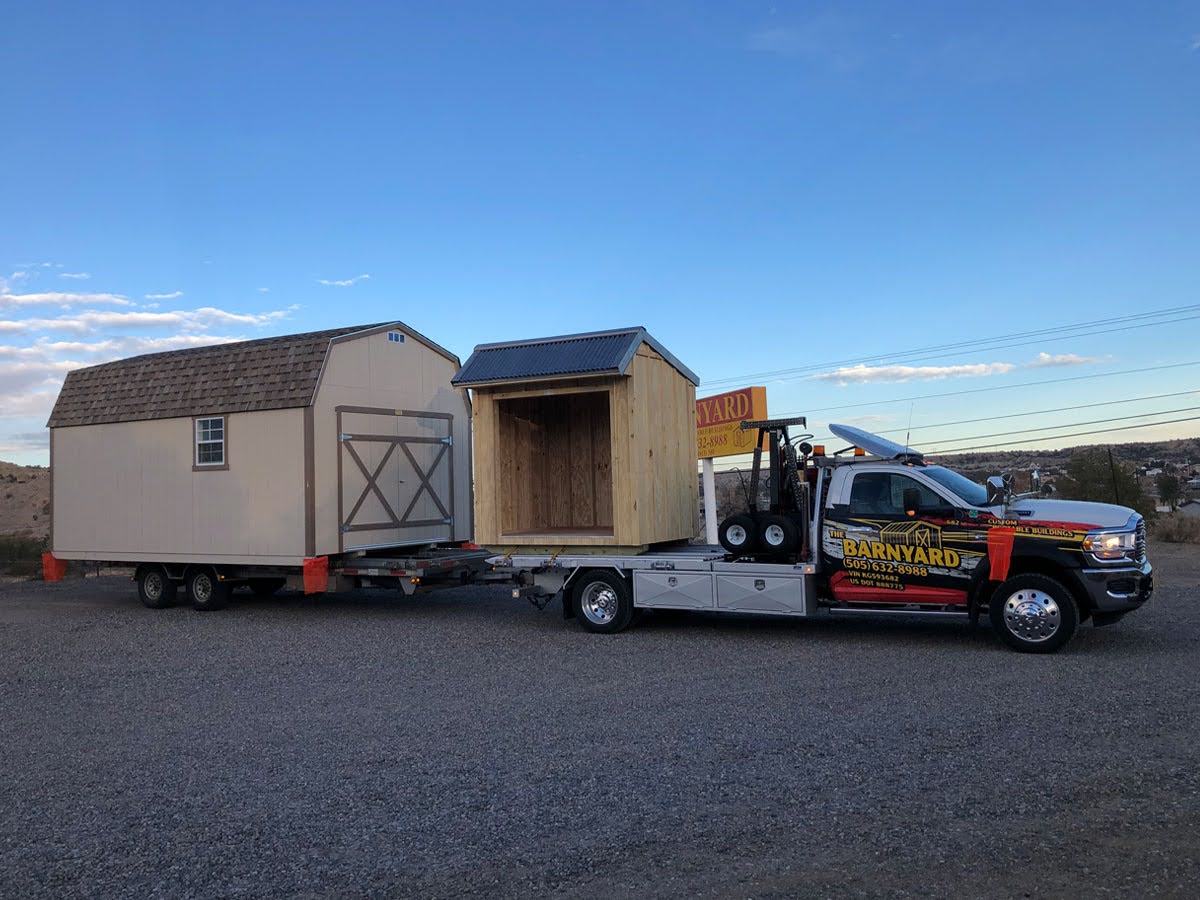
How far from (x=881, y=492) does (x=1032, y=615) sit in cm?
202

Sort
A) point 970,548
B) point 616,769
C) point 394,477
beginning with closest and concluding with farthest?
point 616,769 → point 970,548 → point 394,477

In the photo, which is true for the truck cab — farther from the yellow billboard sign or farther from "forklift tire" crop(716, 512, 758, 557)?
the yellow billboard sign

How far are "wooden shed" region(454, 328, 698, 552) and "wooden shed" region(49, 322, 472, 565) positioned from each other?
2.18 meters

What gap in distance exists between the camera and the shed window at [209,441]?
1577cm

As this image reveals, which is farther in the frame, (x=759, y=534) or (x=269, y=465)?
(x=269, y=465)

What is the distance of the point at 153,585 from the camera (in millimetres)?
16969

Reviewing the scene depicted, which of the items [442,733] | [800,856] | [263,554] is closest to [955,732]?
[800,856]

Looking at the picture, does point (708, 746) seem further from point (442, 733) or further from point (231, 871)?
point (231, 871)

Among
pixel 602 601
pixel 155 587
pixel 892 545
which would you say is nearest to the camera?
pixel 892 545

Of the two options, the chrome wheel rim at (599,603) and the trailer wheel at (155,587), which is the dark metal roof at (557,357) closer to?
the chrome wheel rim at (599,603)

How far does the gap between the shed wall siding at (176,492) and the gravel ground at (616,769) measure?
335 centimetres

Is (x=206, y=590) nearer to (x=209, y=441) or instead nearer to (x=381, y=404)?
(x=209, y=441)

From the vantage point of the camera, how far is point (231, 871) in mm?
4973

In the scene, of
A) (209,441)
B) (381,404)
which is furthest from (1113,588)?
(209,441)
